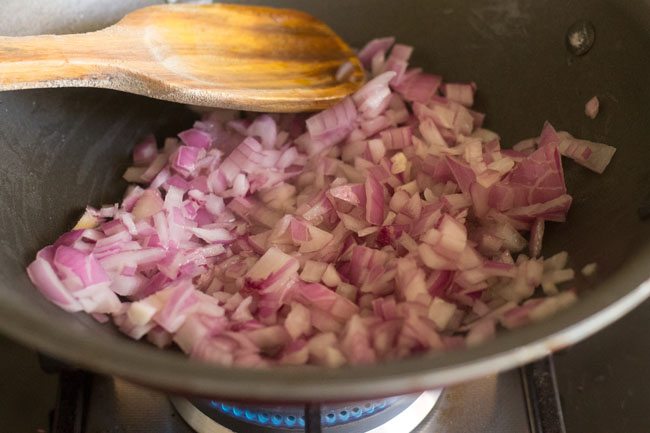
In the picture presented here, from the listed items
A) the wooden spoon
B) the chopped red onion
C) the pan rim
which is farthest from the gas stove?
the wooden spoon

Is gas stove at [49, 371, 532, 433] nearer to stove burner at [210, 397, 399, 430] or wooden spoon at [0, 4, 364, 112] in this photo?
stove burner at [210, 397, 399, 430]

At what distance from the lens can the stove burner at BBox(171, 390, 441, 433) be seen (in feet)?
3.50

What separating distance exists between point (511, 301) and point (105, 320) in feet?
→ 2.11

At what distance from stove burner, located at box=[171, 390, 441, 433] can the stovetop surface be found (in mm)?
38

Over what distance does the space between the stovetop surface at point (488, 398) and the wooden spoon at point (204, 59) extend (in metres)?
0.53

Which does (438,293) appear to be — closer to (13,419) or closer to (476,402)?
(476,402)

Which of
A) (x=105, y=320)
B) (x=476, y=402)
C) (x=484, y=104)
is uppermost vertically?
(x=484, y=104)

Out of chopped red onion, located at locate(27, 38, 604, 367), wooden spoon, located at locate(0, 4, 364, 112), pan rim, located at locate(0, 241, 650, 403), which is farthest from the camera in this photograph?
wooden spoon, located at locate(0, 4, 364, 112)

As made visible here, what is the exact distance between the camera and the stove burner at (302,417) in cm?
107

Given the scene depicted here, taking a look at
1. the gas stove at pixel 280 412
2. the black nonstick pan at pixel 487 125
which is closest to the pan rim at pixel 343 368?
the black nonstick pan at pixel 487 125

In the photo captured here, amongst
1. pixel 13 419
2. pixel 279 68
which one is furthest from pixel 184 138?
pixel 13 419

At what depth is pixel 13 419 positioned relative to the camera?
117 cm

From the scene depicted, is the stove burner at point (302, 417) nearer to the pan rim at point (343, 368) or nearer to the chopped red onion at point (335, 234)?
the chopped red onion at point (335, 234)

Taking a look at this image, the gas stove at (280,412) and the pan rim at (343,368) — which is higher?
the pan rim at (343,368)
